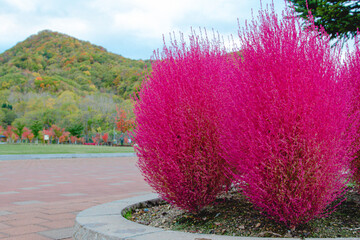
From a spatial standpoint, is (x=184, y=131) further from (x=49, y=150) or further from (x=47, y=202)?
(x=49, y=150)

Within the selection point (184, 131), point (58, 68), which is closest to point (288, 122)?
point (184, 131)

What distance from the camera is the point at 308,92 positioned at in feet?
8.70

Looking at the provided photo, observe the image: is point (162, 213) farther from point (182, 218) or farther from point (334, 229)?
point (334, 229)

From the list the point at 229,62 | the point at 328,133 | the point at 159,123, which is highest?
the point at 229,62

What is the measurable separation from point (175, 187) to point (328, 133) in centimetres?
A: 151

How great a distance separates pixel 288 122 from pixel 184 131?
3.27ft

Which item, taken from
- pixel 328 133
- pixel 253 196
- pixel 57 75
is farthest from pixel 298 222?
pixel 57 75

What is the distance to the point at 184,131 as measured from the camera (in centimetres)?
313

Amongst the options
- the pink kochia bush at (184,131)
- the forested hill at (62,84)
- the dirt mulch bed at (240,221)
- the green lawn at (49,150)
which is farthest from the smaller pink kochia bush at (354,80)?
the forested hill at (62,84)

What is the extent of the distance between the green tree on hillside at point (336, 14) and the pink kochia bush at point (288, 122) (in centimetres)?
534

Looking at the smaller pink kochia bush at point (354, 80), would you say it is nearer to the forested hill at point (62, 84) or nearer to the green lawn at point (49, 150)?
the green lawn at point (49, 150)

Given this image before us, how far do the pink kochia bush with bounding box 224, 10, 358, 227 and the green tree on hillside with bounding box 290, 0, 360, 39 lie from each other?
5.34m

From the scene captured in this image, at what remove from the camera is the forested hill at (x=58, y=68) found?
70.2 meters

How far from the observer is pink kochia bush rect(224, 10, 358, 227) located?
257 centimetres
